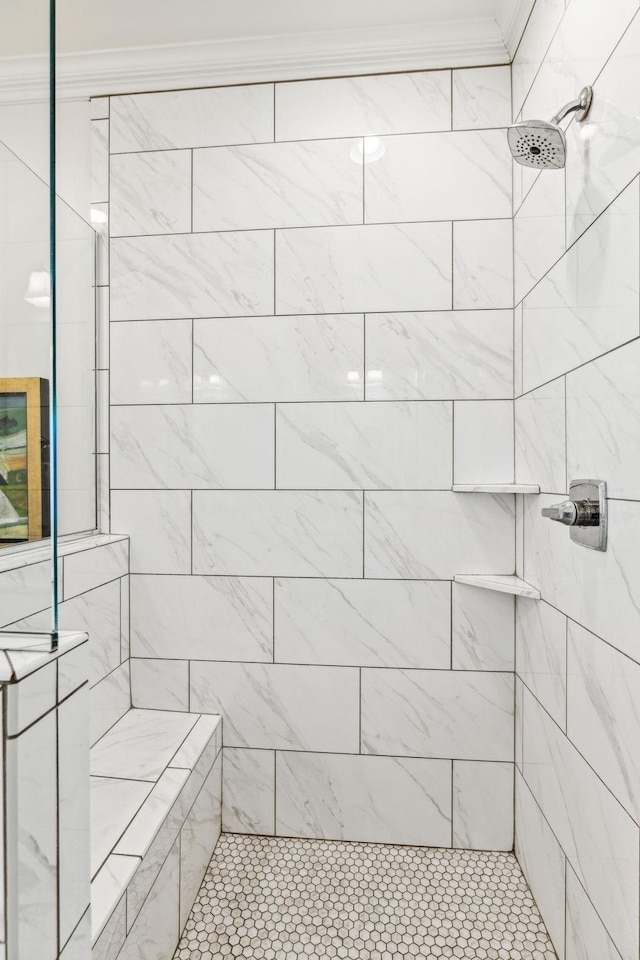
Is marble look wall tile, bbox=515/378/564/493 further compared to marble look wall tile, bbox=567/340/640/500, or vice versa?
marble look wall tile, bbox=515/378/564/493

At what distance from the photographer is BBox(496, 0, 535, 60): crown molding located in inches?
55.9

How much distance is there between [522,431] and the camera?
154cm

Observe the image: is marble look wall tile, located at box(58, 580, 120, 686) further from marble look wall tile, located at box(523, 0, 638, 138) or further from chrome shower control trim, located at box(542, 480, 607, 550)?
marble look wall tile, located at box(523, 0, 638, 138)

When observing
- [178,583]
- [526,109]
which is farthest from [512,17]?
[178,583]

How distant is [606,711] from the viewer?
99 cm

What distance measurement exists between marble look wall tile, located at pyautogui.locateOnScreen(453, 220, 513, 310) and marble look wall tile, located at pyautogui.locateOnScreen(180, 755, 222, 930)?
5.22 feet

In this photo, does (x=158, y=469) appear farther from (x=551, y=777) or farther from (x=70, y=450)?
(x=551, y=777)

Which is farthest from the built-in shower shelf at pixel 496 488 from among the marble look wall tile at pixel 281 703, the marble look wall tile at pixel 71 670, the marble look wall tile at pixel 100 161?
the marble look wall tile at pixel 100 161

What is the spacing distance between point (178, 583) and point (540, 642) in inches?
42.3

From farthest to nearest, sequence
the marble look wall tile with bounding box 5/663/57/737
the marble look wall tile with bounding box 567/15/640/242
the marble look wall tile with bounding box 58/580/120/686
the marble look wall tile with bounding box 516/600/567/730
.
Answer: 1. the marble look wall tile with bounding box 58/580/120/686
2. the marble look wall tile with bounding box 516/600/567/730
3. the marble look wall tile with bounding box 567/15/640/242
4. the marble look wall tile with bounding box 5/663/57/737

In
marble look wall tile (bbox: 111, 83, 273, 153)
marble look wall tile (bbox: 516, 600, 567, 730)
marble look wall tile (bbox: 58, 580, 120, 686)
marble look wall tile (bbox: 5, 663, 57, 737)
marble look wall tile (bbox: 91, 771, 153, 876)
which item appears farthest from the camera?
→ marble look wall tile (bbox: 111, 83, 273, 153)

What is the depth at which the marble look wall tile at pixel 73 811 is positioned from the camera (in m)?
0.72

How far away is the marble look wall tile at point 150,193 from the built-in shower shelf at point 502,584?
4.51ft

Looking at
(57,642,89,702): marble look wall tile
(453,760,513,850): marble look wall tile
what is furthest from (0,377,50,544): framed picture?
(453,760,513,850): marble look wall tile
